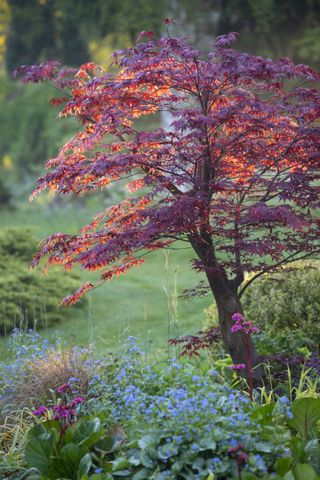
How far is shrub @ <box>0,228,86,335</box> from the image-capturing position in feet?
27.1

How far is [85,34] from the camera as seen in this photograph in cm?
2028

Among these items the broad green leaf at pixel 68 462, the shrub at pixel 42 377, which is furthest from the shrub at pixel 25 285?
the broad green leaf at pixel 68 462

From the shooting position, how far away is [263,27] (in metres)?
17.9

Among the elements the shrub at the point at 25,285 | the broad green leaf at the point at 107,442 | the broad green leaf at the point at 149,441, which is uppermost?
the shrub at the point at 25,285

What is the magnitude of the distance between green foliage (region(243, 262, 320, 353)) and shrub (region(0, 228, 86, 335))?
9.21 ft

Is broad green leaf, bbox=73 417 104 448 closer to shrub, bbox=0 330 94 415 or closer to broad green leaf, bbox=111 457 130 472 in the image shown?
broad green leaf, bbox=111 457 130 472

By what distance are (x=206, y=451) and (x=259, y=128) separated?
2206mm

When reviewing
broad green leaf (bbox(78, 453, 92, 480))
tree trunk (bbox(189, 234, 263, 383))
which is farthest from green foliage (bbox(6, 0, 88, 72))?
broad green leaf (bbox(78, 453, 92, 480))

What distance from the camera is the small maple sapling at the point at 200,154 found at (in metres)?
4.26

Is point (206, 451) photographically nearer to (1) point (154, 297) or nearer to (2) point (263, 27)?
(1) point (154, 297)

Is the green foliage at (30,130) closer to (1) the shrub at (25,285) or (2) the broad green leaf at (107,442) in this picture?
(1) the shrub at (25,285)

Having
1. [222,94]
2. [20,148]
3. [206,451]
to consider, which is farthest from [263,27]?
[206,451]

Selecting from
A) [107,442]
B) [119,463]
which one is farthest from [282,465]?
[107,442]

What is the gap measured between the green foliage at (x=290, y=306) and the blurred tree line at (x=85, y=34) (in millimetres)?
12257
